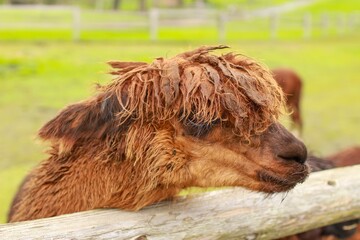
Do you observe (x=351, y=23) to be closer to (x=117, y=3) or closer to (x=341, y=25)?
(x=341, y=25)

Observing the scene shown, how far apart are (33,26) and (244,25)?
1297 centimetres

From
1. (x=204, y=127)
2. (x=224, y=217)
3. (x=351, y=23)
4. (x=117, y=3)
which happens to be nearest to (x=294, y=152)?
(x=204, y=127)

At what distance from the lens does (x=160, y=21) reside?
27.8 meters

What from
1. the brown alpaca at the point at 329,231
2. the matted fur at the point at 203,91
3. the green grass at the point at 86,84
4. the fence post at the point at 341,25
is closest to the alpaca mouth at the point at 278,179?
the matted fur at the point at 203,91

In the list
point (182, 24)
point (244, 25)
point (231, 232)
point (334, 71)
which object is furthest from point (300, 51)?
point (231, 232)

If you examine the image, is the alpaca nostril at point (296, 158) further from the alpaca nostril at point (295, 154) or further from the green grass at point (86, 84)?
the green grass at point (86, 84)

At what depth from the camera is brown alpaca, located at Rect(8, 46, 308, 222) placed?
7.98 ft

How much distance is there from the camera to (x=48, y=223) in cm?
242

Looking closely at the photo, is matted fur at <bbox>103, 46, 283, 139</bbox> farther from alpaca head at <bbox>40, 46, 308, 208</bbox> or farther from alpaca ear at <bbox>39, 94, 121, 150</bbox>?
alpaca ear at <bbox>39, 94, 121, 150</bbox>

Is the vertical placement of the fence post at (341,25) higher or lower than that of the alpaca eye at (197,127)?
lower

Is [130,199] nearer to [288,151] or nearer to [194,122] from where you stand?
[194,122]

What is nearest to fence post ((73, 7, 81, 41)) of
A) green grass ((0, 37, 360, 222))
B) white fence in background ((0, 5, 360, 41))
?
white fence in background ((0, 5, 360, 41))

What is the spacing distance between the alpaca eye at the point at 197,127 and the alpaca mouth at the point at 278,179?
28cm

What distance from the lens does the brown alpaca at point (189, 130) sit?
7.98 ft
